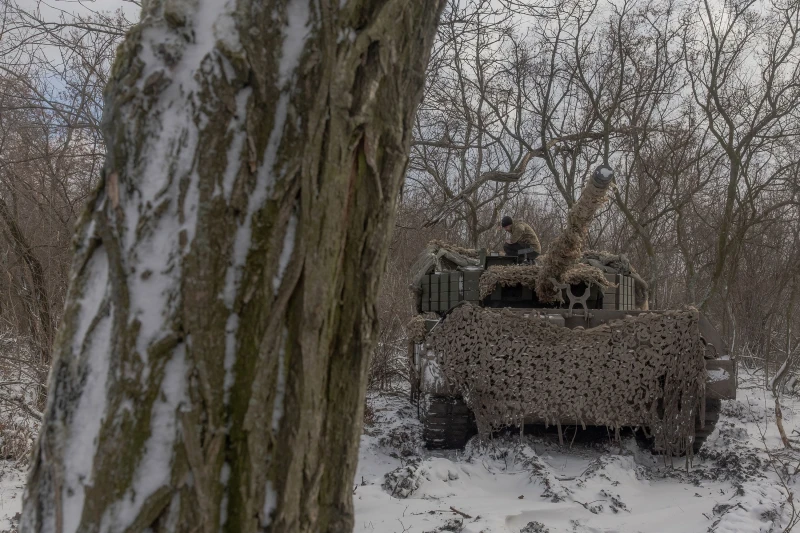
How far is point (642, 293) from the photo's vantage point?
8.48m

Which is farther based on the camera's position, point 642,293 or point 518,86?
point 518,86

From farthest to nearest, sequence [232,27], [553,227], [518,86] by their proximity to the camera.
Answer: [553,227]
[518,86]
[232,27]

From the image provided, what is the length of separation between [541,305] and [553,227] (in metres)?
13.1

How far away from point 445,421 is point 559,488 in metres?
1.39

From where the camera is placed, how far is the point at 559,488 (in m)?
4.67

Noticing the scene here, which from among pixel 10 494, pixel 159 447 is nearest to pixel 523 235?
pixel 10 494

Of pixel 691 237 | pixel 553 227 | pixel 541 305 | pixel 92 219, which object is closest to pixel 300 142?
pixel 92 219

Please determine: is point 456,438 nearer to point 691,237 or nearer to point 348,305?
point 348,305

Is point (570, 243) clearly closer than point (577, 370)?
No

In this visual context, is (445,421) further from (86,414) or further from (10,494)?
(86,414)

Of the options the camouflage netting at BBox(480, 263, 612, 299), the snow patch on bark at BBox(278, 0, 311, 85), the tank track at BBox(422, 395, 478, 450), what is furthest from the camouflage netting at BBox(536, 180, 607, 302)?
the snow patch on bark at BBox(278, 0, 311, 85)

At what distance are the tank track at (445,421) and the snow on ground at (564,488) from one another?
10 centimetres

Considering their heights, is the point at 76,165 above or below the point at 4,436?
above

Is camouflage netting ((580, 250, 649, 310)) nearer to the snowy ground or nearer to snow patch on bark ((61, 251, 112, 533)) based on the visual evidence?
the snowy ground
